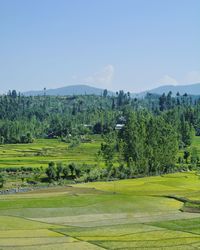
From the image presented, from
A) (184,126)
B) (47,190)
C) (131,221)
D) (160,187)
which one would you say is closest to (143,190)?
(160,187)

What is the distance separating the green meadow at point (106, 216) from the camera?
45.6m

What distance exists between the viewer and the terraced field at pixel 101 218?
45531mm

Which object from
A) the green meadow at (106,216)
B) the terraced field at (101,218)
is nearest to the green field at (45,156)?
the green meadow at (106,216)

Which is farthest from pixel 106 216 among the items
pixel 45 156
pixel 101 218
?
pixel 45 156

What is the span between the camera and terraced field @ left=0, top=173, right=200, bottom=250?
45531mm

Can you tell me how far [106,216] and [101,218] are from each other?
54.7 inches

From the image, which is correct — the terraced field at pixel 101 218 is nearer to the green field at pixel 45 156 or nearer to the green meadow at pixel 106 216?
the green meadow at pixel 106 216

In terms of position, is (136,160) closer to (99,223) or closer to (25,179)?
(25,179)

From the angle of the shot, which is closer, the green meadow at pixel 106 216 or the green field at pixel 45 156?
the green meadow at pixel 106 216

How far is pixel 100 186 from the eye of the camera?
287 feet

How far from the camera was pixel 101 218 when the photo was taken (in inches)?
2297

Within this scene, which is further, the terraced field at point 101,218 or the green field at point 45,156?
the green field at point 45,156

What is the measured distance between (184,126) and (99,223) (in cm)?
11815

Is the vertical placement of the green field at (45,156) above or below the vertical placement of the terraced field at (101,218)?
above
